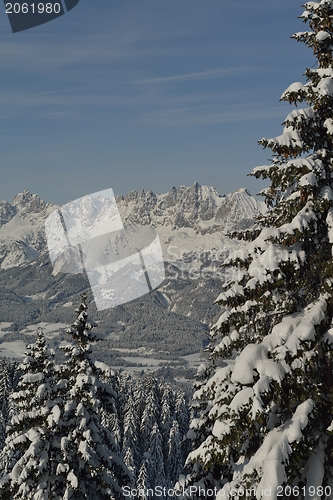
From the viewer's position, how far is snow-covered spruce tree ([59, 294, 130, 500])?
17.5 meters

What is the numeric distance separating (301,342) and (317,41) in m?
5.80

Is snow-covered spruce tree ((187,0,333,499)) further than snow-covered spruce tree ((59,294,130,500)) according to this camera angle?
No

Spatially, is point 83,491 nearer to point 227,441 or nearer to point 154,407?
point 227,441

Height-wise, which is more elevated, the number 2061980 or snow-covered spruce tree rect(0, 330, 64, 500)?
the number 2061980

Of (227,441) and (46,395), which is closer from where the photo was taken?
(227,441)

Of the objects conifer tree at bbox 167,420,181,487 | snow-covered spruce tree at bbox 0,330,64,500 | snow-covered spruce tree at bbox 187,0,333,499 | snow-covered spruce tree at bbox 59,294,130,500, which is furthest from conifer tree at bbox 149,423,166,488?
snow-covered spruce tree at bbox 187,0,333,499

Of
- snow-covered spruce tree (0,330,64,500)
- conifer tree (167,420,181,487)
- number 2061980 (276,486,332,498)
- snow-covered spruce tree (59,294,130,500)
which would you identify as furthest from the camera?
conifer tree (167,420,181,487)

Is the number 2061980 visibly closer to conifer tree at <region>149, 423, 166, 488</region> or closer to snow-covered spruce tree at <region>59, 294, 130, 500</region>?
snow-covered spruce tree at <region>59, 294, 130, 500</region>

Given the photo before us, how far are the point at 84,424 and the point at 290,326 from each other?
1158 centimetres

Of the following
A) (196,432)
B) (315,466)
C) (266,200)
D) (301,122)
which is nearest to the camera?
(315,466)

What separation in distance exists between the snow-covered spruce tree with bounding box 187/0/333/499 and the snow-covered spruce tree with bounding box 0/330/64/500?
993 cm

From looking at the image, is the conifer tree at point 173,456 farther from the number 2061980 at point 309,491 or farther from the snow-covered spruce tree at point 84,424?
the number 2061980 at point 309,491

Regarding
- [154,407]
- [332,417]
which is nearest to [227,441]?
[332,417]

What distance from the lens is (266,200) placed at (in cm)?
1748
